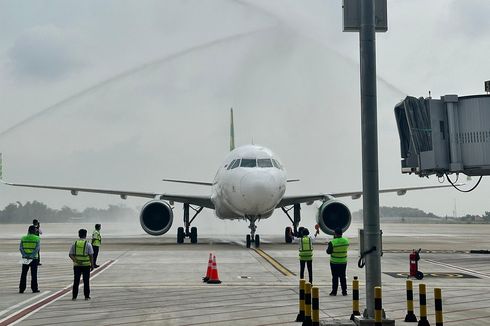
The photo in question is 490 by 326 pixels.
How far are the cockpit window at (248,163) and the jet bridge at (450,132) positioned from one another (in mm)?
8316

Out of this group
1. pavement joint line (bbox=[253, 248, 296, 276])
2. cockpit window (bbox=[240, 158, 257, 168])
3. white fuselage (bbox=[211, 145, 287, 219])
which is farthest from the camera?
cockpit window (bbox=[240, 158, 257, 168])

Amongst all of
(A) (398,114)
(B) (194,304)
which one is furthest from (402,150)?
(B) (194,304)

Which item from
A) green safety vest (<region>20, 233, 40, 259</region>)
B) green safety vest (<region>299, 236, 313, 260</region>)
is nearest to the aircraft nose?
green safety vest (<region>299, 236, 313, 260</region>)

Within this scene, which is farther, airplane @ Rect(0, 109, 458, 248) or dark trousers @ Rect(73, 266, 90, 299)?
airplane @ Rect(0, 109, 458, 248)

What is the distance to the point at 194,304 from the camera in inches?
449

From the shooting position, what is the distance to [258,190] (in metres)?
25.6

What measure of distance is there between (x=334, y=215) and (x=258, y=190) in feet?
18.8

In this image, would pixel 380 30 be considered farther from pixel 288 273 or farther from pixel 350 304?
pixel 288 273

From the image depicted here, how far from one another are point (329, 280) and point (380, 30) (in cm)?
816

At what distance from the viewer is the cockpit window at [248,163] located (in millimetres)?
26953

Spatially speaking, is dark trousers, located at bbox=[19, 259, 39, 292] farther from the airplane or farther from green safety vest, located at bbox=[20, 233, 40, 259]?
the airplane

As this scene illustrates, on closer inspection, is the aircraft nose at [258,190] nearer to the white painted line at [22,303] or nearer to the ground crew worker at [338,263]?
the ground crew worker at [338,263]

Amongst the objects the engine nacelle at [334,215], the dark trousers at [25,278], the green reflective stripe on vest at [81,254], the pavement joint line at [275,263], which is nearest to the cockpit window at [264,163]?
the pavement joint line at [275,263]

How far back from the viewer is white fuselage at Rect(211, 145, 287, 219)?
25.8 metres
